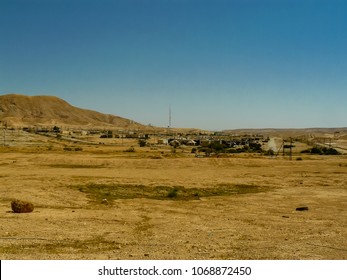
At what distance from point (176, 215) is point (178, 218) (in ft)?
2.73

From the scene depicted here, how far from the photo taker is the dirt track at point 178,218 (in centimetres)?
1111

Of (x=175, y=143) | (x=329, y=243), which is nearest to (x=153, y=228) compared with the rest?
(x=329, y=243)

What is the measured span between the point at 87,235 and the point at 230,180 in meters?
19.0

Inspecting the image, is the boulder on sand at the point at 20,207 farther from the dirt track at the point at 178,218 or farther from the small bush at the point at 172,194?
the small bush at the point at 172,194

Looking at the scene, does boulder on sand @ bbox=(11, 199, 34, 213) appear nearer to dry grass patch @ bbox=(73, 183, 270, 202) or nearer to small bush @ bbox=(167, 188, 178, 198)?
dry grass patch @ bbox=(73, 183, 270, 202)

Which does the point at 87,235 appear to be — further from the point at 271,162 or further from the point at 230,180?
the point at 271,162

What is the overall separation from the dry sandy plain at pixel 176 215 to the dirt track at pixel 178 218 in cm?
3

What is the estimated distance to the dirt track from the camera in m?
11.1

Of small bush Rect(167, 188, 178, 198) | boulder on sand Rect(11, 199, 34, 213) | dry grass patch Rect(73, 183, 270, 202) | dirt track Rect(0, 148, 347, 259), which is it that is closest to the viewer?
dirt track Rect(0, 148, 347, 259)

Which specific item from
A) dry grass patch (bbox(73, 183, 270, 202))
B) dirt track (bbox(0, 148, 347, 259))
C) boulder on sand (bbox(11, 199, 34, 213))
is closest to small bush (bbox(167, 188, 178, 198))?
dry grass patch (bbox(73, 183, 270, 202))

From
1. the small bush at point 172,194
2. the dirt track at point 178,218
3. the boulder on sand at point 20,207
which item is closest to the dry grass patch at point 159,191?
the small bush at point 172,194

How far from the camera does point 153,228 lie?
47.2 feet

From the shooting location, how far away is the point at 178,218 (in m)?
16.5

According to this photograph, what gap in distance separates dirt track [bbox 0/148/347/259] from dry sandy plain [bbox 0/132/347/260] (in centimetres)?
3
